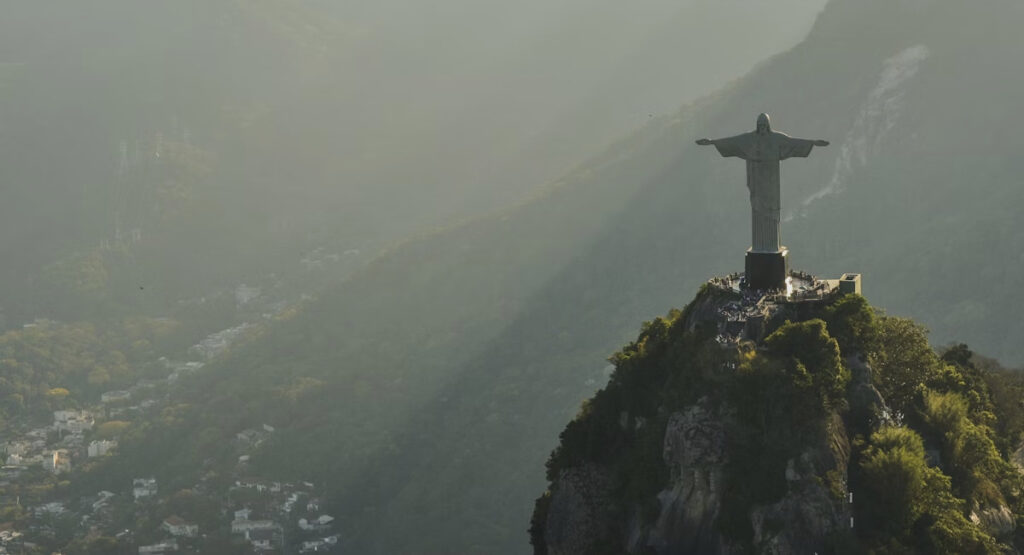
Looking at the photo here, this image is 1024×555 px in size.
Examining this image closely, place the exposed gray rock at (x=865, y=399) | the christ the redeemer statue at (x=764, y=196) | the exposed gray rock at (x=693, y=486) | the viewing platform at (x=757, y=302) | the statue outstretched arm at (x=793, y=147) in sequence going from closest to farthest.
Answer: the exposed gray rock at (x=693, y=486) < the exposed gray rock at (x=865, y=399) < the viewing platform at (x=757, y=302) < the statue outstretched arm at (x=793, y=147) < the christ the redeemer statue at (x=764, y=196)

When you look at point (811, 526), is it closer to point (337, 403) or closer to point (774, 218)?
point (774, 218)

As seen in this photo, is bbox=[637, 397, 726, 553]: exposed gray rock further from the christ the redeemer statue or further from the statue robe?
the statue robe

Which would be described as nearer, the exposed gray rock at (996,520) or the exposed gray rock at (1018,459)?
the exposed gray rock at (996,520)

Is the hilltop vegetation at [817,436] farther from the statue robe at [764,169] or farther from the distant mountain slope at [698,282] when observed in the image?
the distant mountain slope at [698,282]

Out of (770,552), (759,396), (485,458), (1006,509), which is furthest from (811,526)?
(485,458)

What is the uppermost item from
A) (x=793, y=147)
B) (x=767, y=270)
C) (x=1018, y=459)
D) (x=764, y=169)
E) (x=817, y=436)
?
(x=793, y=147)

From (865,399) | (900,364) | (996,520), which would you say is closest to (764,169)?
(900,364)

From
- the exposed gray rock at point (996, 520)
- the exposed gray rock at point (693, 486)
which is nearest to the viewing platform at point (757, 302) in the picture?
the exposed gray rock at point (693, 486)

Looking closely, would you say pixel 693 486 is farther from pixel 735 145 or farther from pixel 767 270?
pixel 735 145
